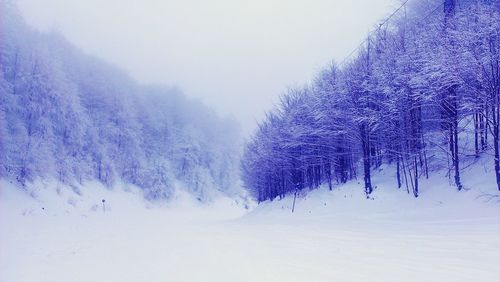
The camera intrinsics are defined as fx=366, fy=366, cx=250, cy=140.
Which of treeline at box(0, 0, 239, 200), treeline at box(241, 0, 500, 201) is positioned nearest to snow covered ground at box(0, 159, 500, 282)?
treeline at box(241, 0, 500, 201)

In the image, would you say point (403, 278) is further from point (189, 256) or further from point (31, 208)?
point (31, 208)

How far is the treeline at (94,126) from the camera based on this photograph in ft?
103

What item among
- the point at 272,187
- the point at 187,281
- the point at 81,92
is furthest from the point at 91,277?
the point at 81,92

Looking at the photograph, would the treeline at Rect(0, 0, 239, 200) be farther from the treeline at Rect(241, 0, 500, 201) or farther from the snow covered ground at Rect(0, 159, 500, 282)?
the snow covered ground at Rect(0, 159, 500, 282)

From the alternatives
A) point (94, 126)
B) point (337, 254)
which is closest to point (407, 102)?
point (337, 254)

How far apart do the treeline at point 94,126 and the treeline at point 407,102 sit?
70.0 ft

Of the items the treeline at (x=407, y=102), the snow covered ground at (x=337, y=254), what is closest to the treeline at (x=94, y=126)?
the treeline at (x=407, y=102)

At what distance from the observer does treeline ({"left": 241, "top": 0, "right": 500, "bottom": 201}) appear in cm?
1275

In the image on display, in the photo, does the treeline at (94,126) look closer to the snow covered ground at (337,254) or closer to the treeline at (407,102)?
the treeline at (407,102)

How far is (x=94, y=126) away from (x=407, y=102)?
45.3 meters

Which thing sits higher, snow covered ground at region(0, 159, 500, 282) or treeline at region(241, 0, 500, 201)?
treeline at region(241, 0, 500, 201)

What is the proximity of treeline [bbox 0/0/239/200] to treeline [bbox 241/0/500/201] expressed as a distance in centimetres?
2132

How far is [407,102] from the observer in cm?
1764

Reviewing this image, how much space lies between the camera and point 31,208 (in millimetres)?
27250
